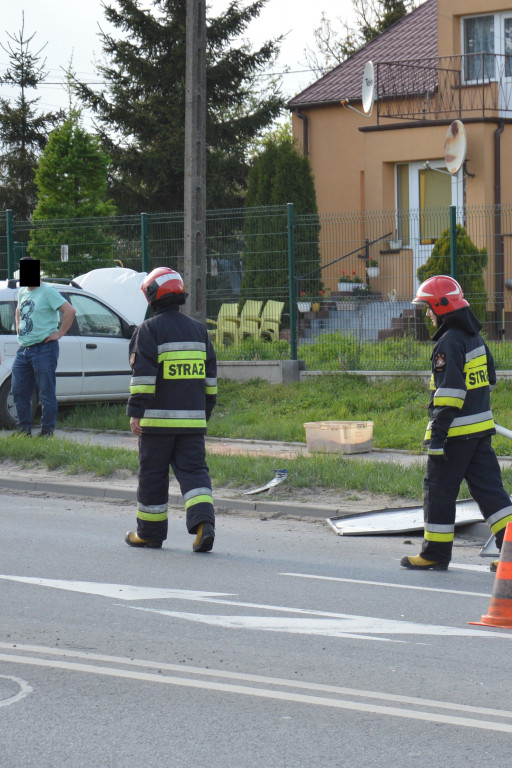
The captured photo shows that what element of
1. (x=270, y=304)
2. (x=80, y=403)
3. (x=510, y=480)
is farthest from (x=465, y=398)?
(x=270, y=304)

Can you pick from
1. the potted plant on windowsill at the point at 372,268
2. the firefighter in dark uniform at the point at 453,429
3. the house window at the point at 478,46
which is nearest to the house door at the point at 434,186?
the house window at the point at 478,46

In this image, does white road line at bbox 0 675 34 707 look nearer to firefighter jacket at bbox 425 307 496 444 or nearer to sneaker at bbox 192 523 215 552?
sneaker at bbox 192 523 215 552

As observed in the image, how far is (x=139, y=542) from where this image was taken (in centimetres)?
802

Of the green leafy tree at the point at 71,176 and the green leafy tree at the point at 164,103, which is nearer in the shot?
the green leafy tree at the point at 71,176

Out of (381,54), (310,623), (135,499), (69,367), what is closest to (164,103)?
(381,54)

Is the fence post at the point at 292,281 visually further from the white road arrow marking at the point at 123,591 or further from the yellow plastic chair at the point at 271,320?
the white road arrow marking at the point at 123,591

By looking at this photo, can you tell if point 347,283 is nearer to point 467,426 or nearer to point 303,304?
point 303,304

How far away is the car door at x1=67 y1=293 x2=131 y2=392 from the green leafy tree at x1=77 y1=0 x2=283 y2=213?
16.0 m

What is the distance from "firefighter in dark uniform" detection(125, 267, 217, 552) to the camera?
25.5 ft

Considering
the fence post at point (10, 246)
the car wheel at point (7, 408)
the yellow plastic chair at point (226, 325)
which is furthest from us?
the fence post at point (10, 246)

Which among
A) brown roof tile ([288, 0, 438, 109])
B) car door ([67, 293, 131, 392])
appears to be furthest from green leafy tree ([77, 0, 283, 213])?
car door ([67, 293, 131, 392])

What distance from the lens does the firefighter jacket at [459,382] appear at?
7156 mm

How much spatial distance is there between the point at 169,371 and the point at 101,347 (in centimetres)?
679

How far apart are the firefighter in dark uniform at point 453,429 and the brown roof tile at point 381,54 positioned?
19546 millimetres
